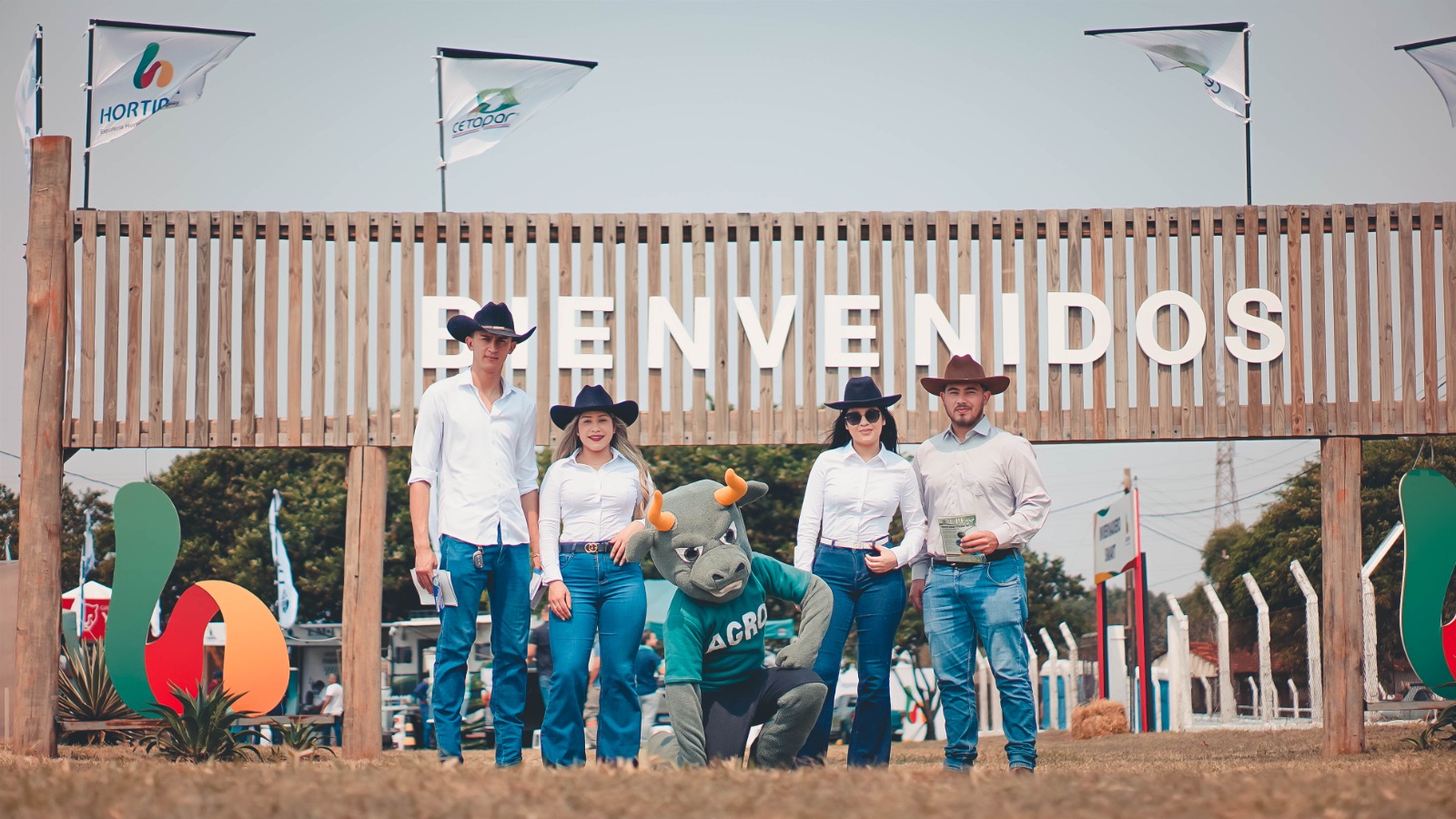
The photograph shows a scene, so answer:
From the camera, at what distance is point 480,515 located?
21.0 ft

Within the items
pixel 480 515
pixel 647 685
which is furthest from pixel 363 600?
pixel 480 515

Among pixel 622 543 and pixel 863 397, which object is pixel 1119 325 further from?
pixel 622 543

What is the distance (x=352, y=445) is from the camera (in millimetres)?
9938

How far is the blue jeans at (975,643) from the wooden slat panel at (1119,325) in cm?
383

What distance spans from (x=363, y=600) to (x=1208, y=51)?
25.3 ft

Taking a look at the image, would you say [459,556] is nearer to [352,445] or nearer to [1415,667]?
[352,445]

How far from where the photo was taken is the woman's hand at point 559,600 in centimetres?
625

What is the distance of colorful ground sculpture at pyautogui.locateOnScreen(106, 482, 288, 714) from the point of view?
9.59m

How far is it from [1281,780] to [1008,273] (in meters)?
6.43

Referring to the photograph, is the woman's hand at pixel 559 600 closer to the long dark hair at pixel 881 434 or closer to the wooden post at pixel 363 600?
the long dark hair at pixel 881 434

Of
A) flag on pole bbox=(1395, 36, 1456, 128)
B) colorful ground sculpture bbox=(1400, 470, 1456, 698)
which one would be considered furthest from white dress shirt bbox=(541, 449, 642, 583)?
flag on pole bbox=(1395, 36, 1456, 128)

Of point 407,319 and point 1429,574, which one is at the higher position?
point 407,319

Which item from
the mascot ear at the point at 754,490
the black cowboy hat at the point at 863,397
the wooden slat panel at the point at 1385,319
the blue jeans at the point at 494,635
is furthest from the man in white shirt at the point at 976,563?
the wooden slat panel at the point at 1385,319

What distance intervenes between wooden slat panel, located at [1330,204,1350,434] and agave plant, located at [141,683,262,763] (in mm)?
7862
